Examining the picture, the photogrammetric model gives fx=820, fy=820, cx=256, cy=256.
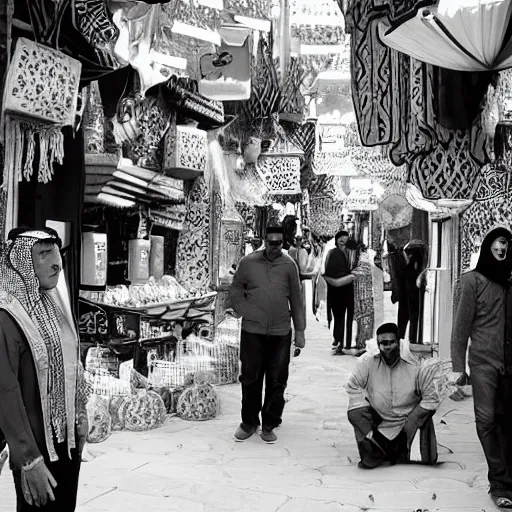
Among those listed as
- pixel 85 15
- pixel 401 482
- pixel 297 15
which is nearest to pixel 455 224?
pixel 297 15

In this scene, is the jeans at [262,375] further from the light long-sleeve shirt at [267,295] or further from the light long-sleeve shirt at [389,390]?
the light long-sleeve shirt at [389,390]

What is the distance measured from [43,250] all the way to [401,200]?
28.1 feet

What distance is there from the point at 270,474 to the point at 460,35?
9.25ft

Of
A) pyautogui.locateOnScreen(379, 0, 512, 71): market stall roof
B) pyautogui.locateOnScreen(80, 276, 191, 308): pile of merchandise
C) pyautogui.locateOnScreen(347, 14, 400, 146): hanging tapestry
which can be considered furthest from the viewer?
pyautogui.locateOnScreen(80, 276, 191, 308): pile of merchandise

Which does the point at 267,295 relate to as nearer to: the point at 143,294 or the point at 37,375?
the point at 143,294

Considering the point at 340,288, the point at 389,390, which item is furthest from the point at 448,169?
the point at 340,288

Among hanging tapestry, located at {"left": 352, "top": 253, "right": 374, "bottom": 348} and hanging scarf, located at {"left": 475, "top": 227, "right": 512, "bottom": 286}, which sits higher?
hanging scarf, located at {"left": 475, "top": 227, "right": 512, "bottom": 286}

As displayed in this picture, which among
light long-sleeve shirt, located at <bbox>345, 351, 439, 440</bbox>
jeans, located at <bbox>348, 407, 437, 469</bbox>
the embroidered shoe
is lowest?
the embroidered shoe

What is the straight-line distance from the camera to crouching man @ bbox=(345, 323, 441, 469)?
5.21 meters

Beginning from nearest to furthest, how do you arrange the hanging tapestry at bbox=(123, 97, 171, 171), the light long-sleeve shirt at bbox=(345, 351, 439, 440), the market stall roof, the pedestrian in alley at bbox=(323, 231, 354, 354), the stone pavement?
the market stall roof, the stone pavement, the light long-sleeve shirt at bbox=(345, 351, 439, 440), the hanging tapestry at bbox=(123, 97, 171, 171), the pedestrian in alley at bbox=(323, 231, 354, 354)

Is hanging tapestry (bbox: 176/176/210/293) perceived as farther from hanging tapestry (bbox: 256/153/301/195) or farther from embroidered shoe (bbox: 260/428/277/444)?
embroidered shoe (bbox: 260/428/277/444)

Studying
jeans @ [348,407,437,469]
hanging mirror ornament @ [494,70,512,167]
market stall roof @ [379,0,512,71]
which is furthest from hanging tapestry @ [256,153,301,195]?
market stall roof @ [379,0,512,71]

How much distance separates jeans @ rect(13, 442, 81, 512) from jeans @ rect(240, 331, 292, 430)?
3212 mm

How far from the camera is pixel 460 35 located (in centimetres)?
428
